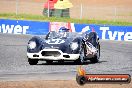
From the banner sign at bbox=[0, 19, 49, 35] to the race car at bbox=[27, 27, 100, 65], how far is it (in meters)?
16.8

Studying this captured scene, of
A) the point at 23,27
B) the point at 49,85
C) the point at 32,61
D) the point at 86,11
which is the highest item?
the point at 49,85

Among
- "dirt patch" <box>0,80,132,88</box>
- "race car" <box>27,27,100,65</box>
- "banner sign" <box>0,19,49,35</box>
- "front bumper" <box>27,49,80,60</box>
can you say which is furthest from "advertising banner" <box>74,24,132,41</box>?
"dirt patch" <box>0,80,132,88</box>

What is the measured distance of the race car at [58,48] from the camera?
17.3 metres

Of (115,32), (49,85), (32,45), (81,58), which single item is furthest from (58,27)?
(49,85)

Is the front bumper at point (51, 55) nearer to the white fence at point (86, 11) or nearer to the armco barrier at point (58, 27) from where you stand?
the armco barrier at point (58, 27)

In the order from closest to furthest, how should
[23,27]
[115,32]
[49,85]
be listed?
[49,85]
[115,32]
[23,27]

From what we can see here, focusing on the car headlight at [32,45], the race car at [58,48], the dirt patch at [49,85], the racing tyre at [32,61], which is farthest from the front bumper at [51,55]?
the dirt patch at [49,85]

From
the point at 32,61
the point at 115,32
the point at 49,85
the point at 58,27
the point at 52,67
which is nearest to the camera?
the point at 49,85

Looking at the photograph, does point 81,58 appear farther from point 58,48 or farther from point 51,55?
point 51,55

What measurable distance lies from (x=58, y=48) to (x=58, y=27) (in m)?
17.4

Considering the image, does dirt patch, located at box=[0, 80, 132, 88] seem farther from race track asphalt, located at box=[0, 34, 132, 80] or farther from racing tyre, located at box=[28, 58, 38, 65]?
racing tyre, located at box=[28, 58, 38, 65]

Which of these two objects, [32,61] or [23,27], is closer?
→ [32,61]

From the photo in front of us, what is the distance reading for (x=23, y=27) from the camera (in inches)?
1426

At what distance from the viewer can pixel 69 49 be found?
1748cm
